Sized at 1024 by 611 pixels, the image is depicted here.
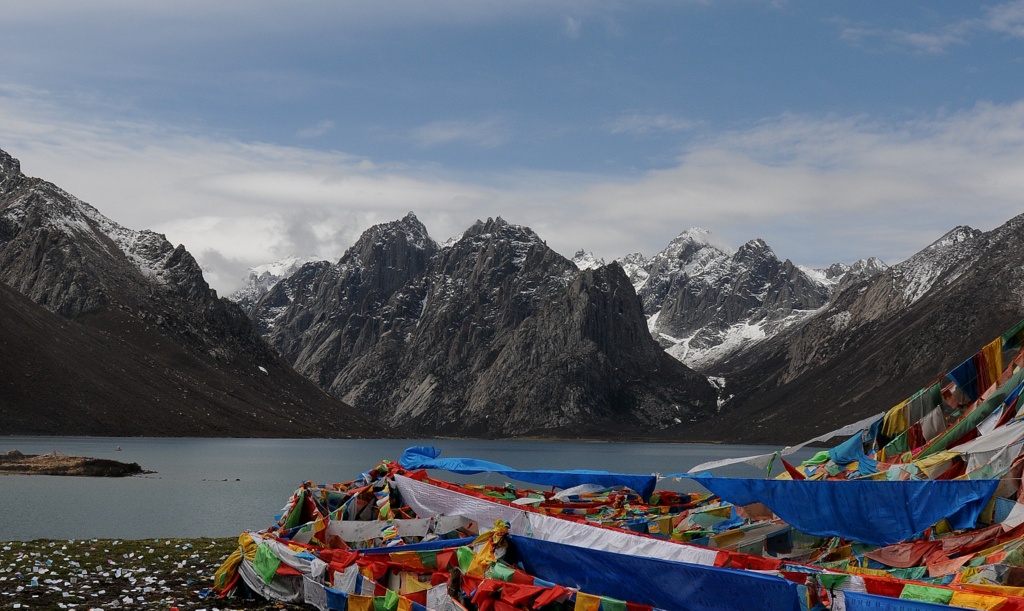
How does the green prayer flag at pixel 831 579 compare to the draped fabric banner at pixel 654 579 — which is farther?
the draped fabric banner at pixel 654 579

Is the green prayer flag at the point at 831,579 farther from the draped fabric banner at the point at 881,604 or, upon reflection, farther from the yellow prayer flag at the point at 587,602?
the yellow prayer flag at the point at 587,602

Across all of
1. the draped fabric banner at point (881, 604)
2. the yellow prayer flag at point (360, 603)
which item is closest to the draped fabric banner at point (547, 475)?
the yellow prayer flag at point (360, 603)

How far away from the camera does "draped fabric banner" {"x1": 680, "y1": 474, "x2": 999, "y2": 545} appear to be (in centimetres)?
1998

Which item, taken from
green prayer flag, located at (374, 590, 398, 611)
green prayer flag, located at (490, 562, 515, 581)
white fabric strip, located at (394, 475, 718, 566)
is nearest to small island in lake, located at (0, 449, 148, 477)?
white fabric strip, located at (394, 475, 718, 566)

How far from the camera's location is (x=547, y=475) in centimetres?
3428

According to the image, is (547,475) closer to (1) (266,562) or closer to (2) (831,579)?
(1) (266,562)

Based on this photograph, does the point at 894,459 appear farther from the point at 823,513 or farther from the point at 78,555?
the point at 78,555

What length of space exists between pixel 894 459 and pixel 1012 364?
4061 mm

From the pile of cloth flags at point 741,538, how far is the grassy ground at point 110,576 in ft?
5.50

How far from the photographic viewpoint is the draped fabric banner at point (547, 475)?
3288 centimetres

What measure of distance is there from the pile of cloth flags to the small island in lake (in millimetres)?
69408

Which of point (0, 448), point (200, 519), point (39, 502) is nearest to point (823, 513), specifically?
point (200, 519)

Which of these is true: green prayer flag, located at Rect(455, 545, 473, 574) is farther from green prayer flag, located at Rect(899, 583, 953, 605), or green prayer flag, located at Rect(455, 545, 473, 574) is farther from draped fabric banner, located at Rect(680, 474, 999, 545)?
green prayer flag, located at Rect(899, 583, 953, 605)

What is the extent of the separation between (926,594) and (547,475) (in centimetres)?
2018
